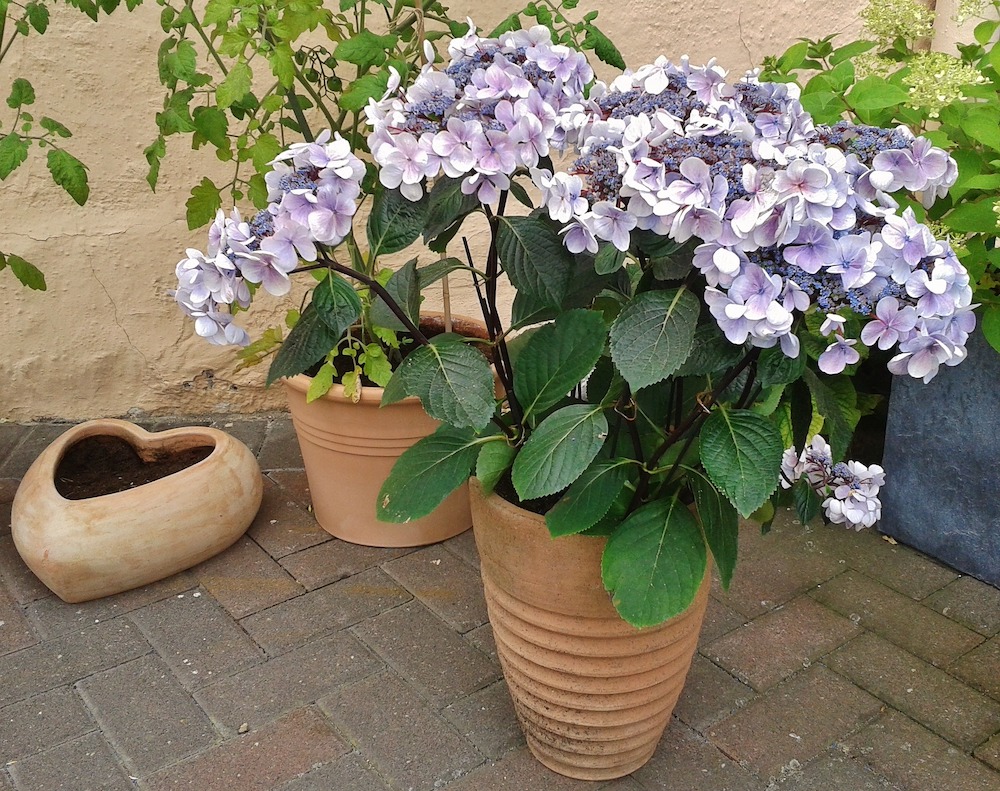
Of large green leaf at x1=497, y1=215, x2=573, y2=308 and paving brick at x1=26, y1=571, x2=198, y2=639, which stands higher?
large green leaf at x1=497, y1=215, x2=573, y2=308

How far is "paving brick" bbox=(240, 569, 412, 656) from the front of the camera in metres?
2.12

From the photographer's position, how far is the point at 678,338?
3.89ft

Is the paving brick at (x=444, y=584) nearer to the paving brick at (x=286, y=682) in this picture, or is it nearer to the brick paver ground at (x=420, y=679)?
the brick paver ground at (x=420, y=679)

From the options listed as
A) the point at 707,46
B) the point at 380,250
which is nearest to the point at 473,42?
the point at 380,250

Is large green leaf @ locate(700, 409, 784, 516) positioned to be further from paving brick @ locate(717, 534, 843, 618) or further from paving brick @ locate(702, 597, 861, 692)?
paving brick @ locate(717, 534, 843, 618)

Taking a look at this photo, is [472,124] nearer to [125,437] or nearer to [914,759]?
[914,759]

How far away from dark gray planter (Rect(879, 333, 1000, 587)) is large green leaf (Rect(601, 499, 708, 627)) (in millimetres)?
1141

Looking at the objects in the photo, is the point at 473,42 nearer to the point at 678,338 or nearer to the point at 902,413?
the point at 678,338

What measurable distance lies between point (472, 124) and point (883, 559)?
176cm

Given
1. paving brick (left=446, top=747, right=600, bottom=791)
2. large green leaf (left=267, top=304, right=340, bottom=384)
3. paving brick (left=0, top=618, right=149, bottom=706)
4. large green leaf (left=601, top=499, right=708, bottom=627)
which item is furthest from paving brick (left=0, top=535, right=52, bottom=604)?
large green leaf (left=601, top=499, right=708, bottom=627)

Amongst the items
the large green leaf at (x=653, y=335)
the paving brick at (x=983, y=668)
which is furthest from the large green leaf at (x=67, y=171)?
the paving brick at (x=983, y=668)

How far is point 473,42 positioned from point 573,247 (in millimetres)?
351

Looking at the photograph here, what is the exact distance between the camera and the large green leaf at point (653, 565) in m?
1.40

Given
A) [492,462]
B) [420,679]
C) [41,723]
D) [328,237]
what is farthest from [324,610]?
[328,237]
